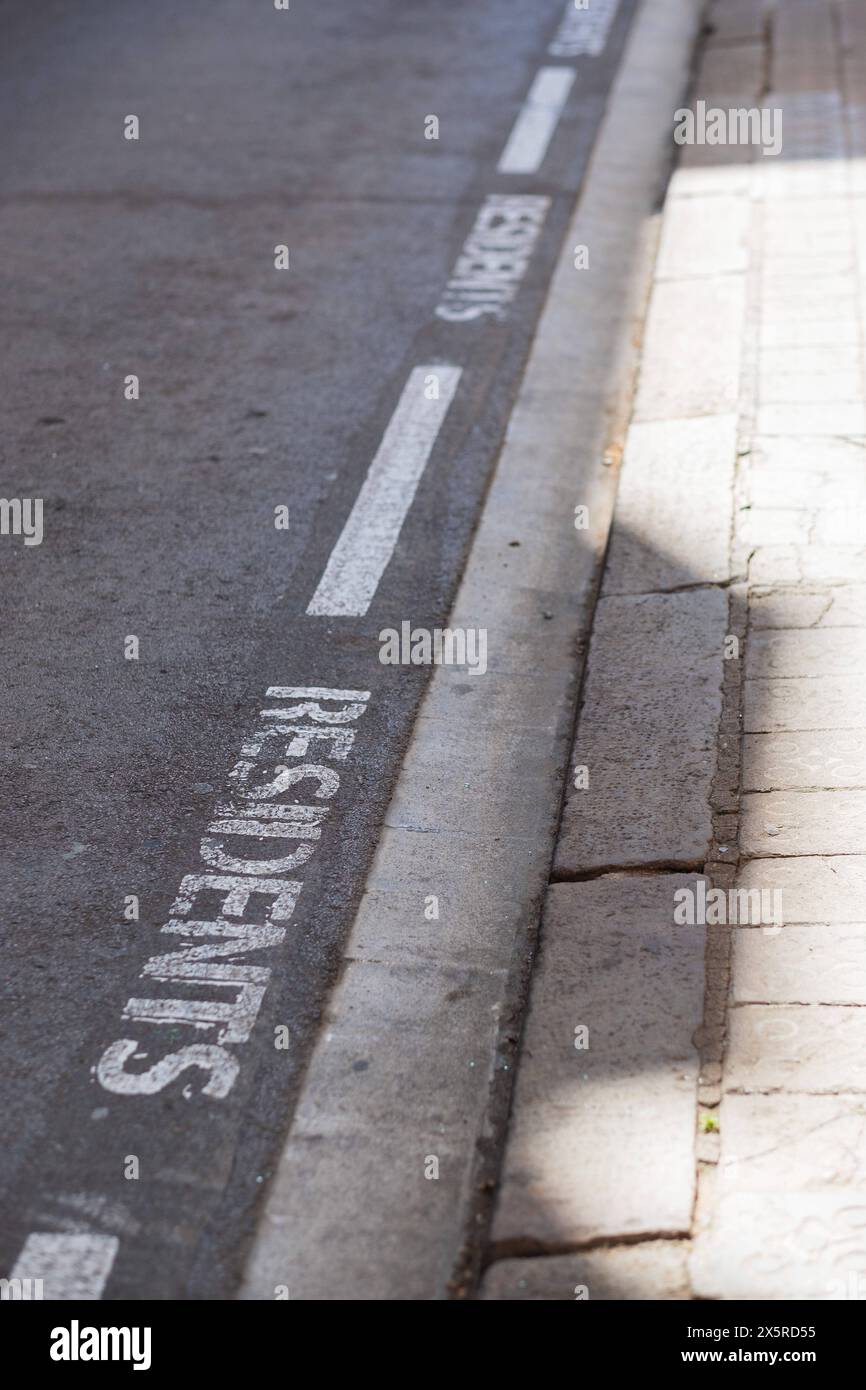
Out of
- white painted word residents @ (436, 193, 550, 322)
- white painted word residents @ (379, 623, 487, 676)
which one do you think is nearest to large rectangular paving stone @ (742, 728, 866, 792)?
white painted word residents @ (379, 623, 487, 676)

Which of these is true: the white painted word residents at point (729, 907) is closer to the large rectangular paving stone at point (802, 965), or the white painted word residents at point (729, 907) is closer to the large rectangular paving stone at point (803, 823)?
the large rectangular paving stone at point (802, 965)

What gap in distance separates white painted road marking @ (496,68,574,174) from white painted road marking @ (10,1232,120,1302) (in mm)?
7889

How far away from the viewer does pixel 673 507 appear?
19.5 feet

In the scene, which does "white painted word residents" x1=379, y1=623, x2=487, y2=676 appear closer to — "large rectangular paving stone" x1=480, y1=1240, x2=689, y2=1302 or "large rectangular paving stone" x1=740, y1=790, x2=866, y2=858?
"large rectangular paving stone" x1=740, y1=790, x2=866, y2=858

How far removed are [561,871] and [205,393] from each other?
3.60 m

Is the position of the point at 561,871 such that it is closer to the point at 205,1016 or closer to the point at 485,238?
the point at 205,1016

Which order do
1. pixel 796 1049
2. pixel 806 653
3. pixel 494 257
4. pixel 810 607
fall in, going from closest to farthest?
pixel 796 1049, pixel 806 653, pixel 810 607, pixel 494 257

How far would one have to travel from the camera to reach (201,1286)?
124 inches

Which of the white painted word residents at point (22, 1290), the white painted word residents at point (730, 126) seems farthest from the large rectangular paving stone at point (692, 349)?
the white painted word residents at point (22, 1290)

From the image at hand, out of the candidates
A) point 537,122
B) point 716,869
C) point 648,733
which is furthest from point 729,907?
point 537,122

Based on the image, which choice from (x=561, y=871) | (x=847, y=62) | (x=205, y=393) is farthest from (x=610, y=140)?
(x=561, y=871)
